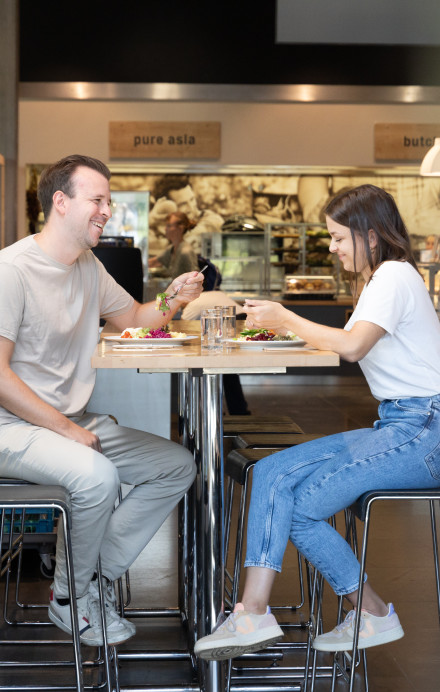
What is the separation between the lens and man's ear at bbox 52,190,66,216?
2659 millimetres

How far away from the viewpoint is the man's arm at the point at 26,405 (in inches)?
94.7

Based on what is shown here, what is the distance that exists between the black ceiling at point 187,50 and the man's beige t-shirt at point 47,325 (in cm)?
787

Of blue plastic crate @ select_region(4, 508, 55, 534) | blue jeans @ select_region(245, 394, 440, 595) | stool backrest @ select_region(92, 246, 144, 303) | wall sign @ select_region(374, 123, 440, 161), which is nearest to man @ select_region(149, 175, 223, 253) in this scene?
wall sign @ select_region(374, 123, 440, 161)

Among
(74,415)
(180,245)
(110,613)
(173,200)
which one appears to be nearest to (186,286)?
(74,415)

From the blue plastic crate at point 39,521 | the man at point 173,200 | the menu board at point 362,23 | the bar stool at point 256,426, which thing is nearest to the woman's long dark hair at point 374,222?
the bar stool at point 256,426

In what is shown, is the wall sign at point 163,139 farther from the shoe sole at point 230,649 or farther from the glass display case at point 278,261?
the shoe sole at point 230,649

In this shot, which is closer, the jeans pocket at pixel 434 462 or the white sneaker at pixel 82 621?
the jeans pocket at pixel 434 462

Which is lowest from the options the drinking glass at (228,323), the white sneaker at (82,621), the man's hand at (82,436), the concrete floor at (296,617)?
the concrete floor at (296,617)

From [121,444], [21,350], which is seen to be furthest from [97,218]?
[121,444]

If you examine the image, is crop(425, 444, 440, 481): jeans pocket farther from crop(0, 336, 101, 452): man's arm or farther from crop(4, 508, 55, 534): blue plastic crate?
crop(4, 508, 55, 534): blue plastic crate

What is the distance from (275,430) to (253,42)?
7.88 metres

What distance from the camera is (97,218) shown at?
8.76 feet

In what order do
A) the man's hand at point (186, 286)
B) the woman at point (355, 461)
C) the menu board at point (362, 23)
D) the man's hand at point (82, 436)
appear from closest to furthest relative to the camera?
the woman at point (355, 461) < the man's hand at point (82, 436) < the man's hand at point (186, 286) < the menu board at point (362, 23)

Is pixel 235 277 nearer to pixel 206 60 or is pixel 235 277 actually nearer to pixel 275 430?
pixel 206 60
